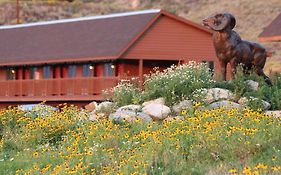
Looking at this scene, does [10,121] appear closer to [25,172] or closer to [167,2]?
[25,172]

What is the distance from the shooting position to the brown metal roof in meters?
32.2

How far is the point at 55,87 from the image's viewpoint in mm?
33781

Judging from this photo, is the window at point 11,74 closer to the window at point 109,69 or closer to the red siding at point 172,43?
the window at point 109,69

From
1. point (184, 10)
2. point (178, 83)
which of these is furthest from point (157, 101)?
point (184, 10)

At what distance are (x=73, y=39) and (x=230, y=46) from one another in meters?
17.8

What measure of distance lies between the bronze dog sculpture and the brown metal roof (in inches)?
489

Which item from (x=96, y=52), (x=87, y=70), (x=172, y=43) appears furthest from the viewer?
(x=87, y=70)

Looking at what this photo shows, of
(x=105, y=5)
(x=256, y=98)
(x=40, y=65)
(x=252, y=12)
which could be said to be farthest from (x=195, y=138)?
(x=105, y=5)

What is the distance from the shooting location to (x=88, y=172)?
10742 millimetres

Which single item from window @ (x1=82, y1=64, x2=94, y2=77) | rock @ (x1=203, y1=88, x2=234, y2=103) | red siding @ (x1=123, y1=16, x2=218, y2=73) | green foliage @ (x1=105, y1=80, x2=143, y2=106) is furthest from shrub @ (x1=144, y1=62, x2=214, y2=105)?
window @ (x1=82, y1=64, x2=94, y2=77)

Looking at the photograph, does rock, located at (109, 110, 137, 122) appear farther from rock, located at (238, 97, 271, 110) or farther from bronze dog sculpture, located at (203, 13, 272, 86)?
bronze dog sculpture, located at (203, 13, 272, 86)

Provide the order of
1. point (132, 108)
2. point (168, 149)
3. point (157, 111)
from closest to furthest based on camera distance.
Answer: point (168, 149)
point (157, 111)
point (132, 108)

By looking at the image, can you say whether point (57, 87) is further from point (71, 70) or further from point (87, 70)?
point (71, 70)

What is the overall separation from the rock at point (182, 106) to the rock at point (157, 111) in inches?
8.4
